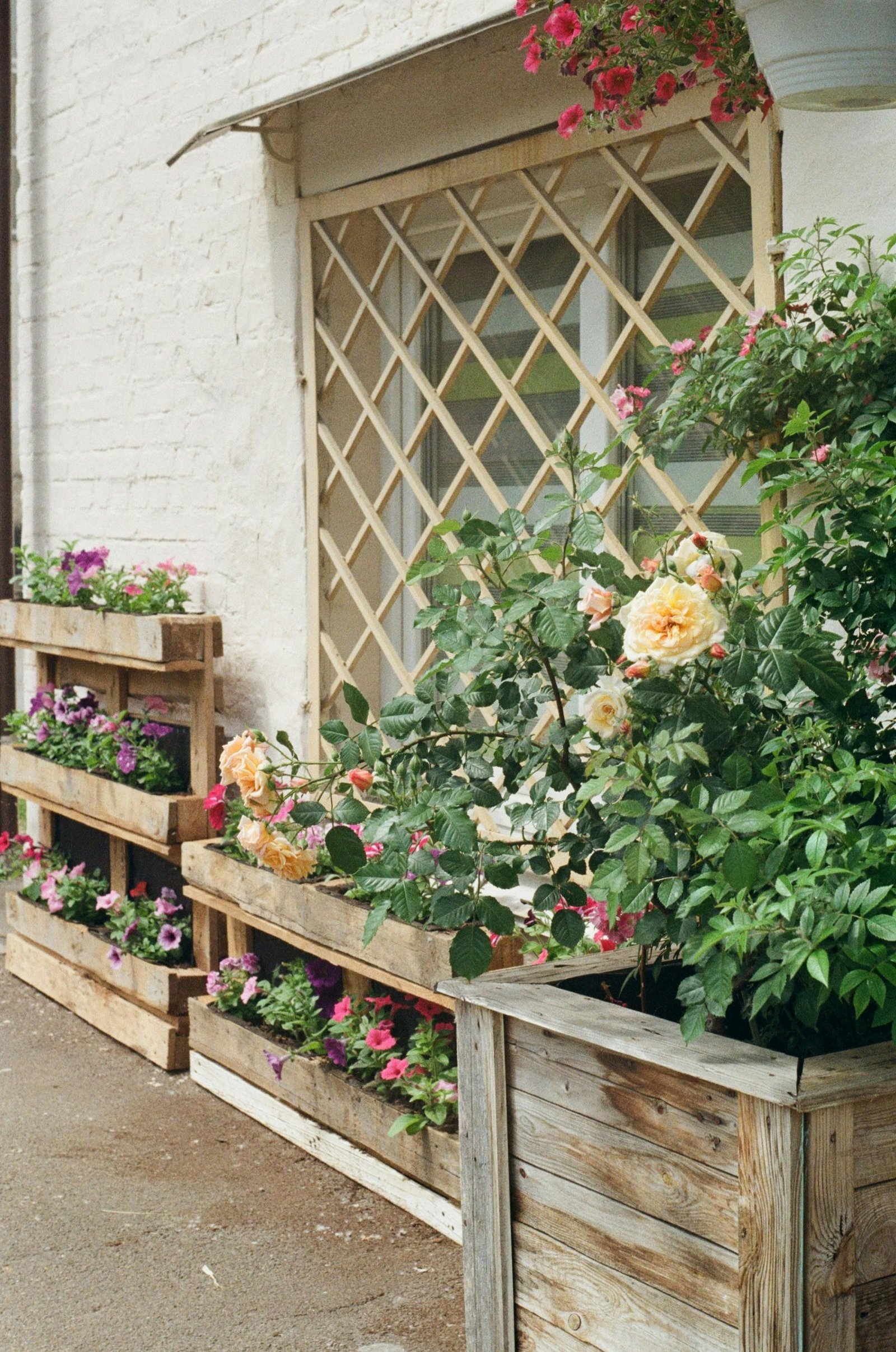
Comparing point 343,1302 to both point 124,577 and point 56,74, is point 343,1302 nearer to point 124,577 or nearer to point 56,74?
point 124,577

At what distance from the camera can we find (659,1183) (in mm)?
1698

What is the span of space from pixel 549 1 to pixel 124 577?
253cm

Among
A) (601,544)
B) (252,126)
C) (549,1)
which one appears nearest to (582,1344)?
(601,544)

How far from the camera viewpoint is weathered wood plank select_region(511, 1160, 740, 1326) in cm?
163

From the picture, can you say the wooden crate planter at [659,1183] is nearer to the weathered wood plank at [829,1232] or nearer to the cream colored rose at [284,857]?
the weathered wood plank at [829,1232]

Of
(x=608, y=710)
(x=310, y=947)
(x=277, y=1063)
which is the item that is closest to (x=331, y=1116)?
(x=277, y=1063)

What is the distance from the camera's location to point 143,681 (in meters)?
4.11

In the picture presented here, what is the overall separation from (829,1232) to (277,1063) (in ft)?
6.17

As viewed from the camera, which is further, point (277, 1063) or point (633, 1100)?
point (277, 1063)

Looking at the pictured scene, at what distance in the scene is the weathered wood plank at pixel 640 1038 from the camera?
1.55m

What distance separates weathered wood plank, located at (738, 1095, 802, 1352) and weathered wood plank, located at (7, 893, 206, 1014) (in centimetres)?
234

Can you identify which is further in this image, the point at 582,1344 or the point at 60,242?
the point at 60,242

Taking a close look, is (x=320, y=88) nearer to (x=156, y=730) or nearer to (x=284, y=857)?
(x=284, y=857)

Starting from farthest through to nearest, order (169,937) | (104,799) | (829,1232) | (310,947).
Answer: (104,799), (169,937), (310,947), (829,1232)
